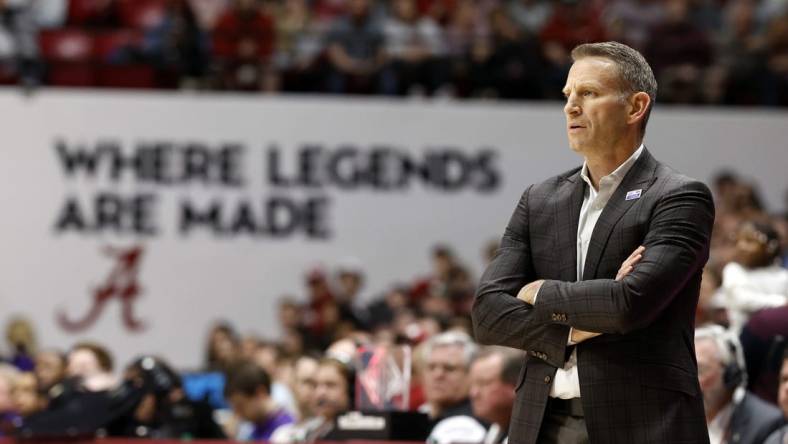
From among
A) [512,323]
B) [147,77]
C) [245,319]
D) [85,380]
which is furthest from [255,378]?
[147,77]

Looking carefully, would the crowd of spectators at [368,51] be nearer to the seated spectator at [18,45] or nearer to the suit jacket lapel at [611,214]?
the seated spectator at [18,45]

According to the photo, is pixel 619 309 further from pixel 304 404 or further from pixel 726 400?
pixel 304 404

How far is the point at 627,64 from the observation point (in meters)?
3.38

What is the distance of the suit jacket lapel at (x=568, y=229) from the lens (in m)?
3.40

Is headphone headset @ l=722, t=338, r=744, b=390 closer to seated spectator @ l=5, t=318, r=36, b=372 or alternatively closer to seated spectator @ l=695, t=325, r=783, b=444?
seated spectator @ l=695, t=325, r=783, b=444

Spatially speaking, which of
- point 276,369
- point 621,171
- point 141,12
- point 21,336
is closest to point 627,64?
point 621,171

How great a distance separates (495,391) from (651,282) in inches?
109

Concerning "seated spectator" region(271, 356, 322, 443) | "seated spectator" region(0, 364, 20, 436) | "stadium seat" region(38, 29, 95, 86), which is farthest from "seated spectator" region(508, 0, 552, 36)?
"seated spectator" region(0, 364, 20, 436)

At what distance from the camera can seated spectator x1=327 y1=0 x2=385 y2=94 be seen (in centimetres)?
1312

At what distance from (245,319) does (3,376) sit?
5327 millimetres

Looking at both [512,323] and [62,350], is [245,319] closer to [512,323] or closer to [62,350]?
[62,350]

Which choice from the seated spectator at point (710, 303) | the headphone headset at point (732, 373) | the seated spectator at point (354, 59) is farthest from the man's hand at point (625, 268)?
the seated spectator at point (354, 59)

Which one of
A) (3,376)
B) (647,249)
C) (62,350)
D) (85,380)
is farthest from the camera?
(62,350)

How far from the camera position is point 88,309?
12.9m
